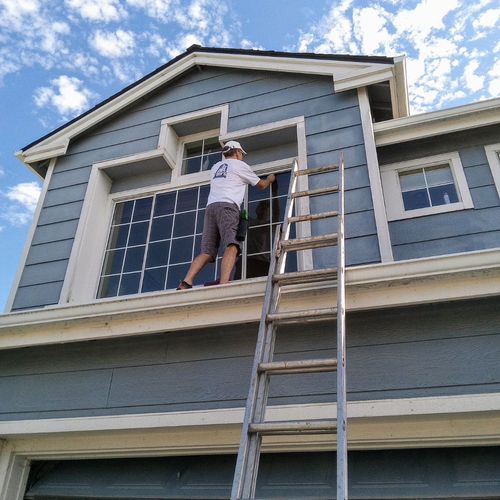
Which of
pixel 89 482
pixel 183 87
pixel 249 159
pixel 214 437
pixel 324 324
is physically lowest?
pixel 89 482

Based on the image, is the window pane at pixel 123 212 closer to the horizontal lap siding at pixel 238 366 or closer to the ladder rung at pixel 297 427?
the horizontal lap siding at pixel 238 366

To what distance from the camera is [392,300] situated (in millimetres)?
2955

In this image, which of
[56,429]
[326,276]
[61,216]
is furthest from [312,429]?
[61,216]

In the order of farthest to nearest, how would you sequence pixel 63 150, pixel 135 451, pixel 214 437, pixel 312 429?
1. pixel 63 150
2. pixel 135 451
3. pixel 214 437
4. pixel 312 429

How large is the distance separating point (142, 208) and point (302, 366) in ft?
11.1

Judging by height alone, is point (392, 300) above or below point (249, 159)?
below

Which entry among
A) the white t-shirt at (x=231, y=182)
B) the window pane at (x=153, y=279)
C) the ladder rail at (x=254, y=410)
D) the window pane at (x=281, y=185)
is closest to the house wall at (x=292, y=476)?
the ladder rail at (x=254, y=410)

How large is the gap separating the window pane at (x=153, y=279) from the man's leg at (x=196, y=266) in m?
0.93

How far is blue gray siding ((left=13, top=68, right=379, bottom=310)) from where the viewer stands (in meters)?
3.93

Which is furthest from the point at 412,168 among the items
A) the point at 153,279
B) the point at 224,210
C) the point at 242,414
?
the point at 242,414

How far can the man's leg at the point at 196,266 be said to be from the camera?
3.62m

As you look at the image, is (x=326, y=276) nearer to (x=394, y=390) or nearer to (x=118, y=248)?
(x=394, y=390)

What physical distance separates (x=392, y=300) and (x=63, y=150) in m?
4.14

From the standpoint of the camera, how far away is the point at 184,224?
15.6ft
